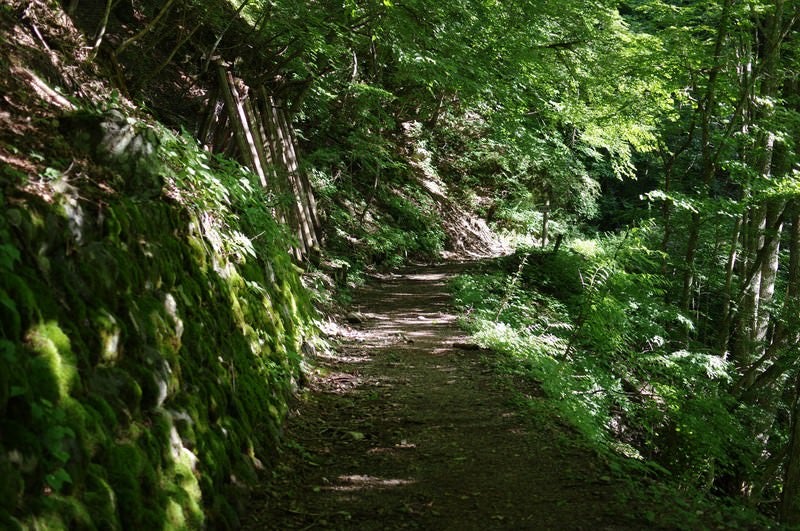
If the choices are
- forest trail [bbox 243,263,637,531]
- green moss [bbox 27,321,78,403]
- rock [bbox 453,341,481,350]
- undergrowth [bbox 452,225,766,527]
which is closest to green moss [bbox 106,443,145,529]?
green moss [bbox 27,321,78,403]

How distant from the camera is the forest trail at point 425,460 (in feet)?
12.4

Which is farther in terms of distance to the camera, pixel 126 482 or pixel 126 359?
pixel 126 359

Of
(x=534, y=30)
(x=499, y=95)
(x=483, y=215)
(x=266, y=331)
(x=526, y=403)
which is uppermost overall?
(x=534, y=30)

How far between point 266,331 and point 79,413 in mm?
3132

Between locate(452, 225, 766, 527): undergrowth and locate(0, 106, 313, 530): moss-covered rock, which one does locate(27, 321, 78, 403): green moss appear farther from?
locate(452, 225, 766, 527): undergrowth

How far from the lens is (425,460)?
4.71 metres

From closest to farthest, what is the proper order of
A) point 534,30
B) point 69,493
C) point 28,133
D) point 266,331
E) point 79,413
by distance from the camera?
point 69,493 < point 79,413 < point 28,133 < point 266,331 < point 534,30

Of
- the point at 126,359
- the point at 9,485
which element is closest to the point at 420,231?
the point at 126,359

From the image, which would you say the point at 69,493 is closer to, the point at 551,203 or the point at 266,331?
the point at 266,331

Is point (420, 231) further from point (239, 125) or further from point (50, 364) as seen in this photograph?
point (50, 364)

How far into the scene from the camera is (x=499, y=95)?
12508mm

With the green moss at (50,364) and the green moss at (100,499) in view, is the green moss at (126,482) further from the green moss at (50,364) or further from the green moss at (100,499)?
the green moss at (50,364)

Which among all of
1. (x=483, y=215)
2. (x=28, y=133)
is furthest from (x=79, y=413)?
(x=483, y=215)

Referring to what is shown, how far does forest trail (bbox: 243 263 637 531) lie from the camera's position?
3.79m
